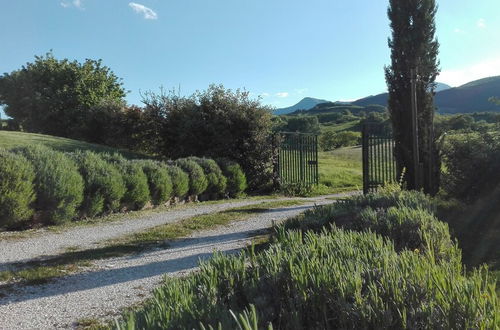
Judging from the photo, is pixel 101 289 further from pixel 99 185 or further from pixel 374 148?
A: pixel 374 148

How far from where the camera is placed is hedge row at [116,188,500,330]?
183cm

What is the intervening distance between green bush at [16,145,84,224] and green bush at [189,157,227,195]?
5427 mm

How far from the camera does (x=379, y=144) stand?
40.5 ft

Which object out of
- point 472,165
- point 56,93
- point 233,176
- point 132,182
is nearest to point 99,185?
point 132,182

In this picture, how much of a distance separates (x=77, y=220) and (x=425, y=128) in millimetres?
8848

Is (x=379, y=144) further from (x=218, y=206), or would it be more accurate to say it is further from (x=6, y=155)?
(x=6, y=155)

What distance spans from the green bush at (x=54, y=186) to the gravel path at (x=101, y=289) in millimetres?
1849

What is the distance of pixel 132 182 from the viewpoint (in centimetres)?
1071

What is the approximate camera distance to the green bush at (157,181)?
11.6 m

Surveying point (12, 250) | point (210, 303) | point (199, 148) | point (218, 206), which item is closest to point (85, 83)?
point (199, 148)

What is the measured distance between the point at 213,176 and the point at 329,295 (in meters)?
12.2

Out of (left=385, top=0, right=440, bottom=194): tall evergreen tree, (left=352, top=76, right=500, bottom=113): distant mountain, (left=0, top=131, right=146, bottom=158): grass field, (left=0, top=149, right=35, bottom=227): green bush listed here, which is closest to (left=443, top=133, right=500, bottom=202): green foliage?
(left=385, top=0, right=440, bottom=194): tall evergreen tree

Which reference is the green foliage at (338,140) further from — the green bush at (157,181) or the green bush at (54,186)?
the green bush at (54,186)

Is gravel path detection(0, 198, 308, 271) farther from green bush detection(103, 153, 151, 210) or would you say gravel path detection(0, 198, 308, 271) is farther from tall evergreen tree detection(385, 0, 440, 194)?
tall evergreen tree detection(385, 0, 440, 194)
